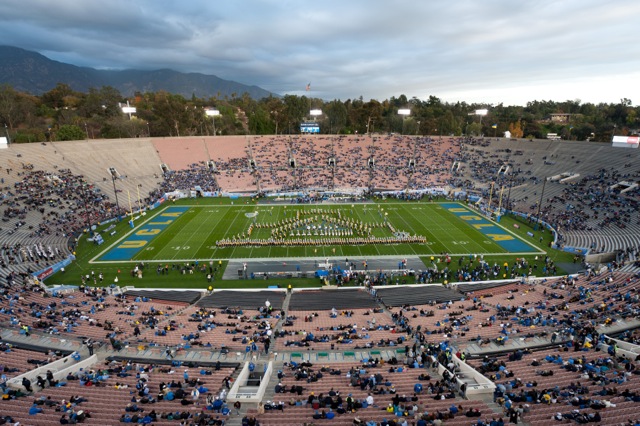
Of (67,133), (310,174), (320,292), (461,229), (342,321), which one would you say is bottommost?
(320,292)

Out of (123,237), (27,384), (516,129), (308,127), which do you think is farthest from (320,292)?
(516,129)

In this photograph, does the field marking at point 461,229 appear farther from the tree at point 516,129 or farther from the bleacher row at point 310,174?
the tree at point 516,129

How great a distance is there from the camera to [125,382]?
13.2 m

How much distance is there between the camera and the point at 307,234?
34.2m

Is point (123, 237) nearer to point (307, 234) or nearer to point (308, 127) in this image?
point (307, 234)

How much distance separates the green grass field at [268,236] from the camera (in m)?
28.2

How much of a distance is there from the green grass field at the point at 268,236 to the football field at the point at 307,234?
3.4 inches

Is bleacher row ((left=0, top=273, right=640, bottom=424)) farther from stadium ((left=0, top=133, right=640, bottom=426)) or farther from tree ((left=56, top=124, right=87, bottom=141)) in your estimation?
tree ((left=56, top=124, right=87, bottom=141))

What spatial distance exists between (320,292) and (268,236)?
1194 cm

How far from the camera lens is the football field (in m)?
30.8

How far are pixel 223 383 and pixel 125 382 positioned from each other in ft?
11.7

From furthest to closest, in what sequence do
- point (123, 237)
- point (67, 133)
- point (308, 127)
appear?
1. point (308, 127)
2. point (67, 133)
3. point (123, 237)

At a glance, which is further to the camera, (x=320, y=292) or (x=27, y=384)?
(x=320, y=292)

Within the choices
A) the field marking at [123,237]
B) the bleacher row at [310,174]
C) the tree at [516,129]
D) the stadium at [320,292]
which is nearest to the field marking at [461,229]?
the stadium at [320,292]
